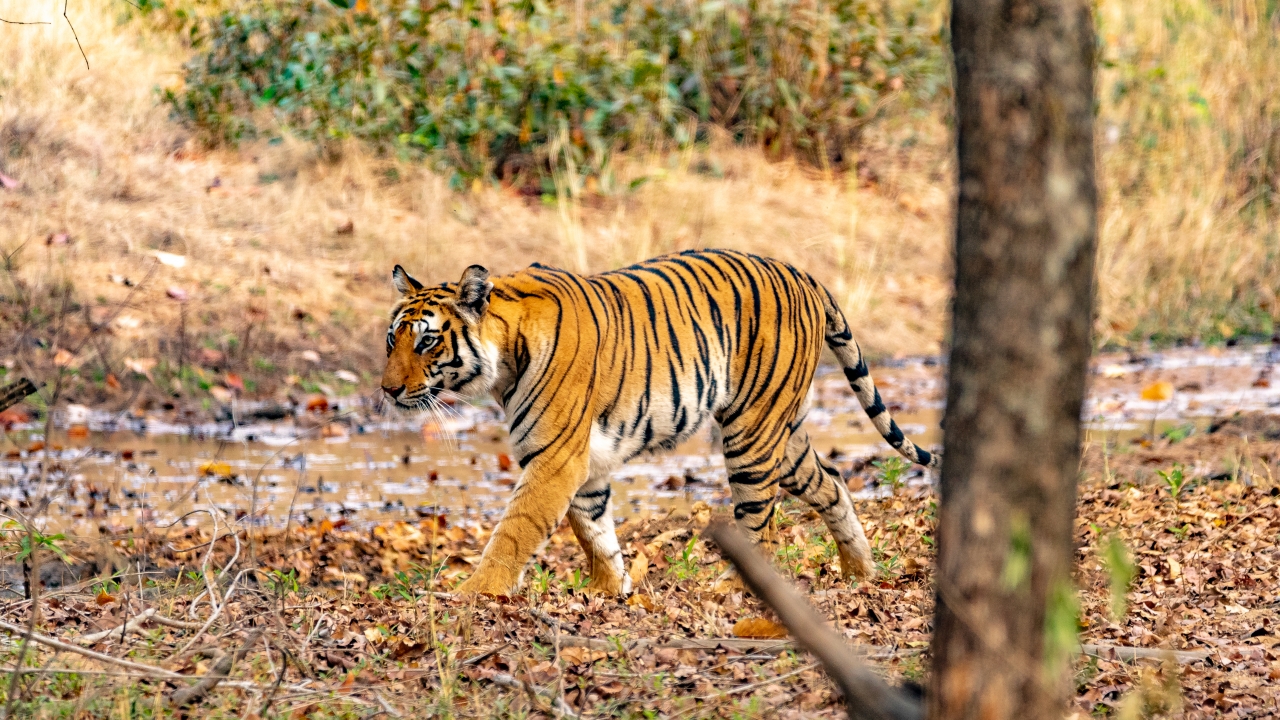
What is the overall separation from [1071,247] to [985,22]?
0.35 metres

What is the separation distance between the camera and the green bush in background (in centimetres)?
1162

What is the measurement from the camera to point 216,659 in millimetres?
3352

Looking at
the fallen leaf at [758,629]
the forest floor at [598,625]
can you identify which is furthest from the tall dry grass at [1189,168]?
the fallen leaf at [758,629]

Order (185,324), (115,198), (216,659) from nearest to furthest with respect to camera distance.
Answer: (216,659)
(185,324)
(115,198)

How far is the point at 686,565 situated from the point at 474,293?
1.33 meters

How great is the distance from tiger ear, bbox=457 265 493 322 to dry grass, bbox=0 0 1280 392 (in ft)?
15.3

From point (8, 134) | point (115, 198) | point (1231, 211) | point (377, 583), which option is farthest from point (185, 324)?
point (1231, 211)

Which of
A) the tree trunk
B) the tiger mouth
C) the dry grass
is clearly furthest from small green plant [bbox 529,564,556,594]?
the dry grass

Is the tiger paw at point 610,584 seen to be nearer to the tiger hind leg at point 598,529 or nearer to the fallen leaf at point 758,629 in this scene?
the tiger hind leg at point 598,529

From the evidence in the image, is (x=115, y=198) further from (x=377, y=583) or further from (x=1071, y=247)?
(x=1071, y=247)

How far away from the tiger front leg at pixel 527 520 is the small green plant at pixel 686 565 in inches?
20.9

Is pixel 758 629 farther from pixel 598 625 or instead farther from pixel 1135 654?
pixel 1135 654

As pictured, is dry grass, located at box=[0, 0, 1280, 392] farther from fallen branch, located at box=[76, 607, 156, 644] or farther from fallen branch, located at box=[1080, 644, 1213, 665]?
fallen branch, located at box=[1080, 644, 1213, 665]

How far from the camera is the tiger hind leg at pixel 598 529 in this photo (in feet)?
17.1
